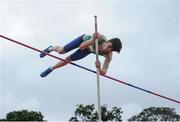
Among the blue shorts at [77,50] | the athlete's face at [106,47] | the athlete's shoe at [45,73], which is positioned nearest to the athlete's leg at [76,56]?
the blue shorts at [77,50]

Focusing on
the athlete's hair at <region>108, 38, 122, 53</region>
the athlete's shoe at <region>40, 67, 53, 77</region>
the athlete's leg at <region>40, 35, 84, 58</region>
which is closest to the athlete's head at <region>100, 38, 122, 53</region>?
the athlete's hair at <region>108, 38, 122, 53</region>

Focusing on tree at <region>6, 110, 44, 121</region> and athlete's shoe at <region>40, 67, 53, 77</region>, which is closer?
athlete's shoe at <region>40, 67, 53, 77</region>

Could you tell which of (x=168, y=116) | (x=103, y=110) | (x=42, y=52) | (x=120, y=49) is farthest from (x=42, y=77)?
(x=168, y=116)

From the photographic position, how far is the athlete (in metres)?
11.9

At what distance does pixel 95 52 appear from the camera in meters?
11.9

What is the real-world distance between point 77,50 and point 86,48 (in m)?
0.21

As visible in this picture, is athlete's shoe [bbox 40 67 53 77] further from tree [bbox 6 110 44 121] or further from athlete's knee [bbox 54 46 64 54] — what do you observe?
tree [bbox 6 110 44 121]

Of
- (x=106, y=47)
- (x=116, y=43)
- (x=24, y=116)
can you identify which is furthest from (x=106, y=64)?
(x=24, y=116)

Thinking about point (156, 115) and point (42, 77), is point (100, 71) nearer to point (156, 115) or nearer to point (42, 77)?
point (42, 77)

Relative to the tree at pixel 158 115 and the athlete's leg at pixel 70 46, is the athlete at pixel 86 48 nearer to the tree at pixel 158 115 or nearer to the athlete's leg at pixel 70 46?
the athlete's leg at pixel 70 46

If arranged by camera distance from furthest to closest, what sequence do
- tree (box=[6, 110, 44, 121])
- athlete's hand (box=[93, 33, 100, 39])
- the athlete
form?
1. tree (box=[6, 110, 44, 121])
2. the athlete
3. athlete's hand (box=[93, 33, 100, 39])

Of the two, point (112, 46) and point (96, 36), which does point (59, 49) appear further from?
point (112, 46)

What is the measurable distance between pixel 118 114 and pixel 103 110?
2.91ft

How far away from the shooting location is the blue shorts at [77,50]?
12047mm
